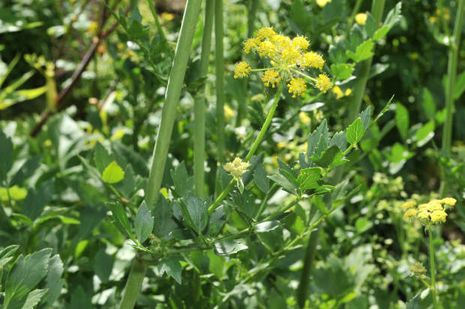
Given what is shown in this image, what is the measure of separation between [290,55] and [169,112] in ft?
0.58

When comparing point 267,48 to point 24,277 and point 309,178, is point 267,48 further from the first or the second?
point 24,277

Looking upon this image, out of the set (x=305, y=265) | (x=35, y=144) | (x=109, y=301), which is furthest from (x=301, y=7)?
(x=35, y=144)

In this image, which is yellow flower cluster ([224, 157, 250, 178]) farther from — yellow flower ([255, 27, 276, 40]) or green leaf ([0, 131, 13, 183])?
green leaf ([0, 131, 13, 183])

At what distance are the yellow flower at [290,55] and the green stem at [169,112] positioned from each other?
0.44ft

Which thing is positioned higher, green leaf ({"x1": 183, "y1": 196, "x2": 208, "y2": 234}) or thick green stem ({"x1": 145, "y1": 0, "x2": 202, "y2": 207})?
thick green stem ({"x1": 145, "y1": 0, "x2": 202, "y2": 207})

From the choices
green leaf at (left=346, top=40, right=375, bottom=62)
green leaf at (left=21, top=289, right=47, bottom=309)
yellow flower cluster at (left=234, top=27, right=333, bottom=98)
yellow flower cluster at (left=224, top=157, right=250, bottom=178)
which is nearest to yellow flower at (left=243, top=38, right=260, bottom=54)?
yellow flower cluster at (left=234, top=27, right=333, bottom=98)

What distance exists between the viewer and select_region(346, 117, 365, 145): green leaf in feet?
2.75

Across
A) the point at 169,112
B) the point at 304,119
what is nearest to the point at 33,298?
the point at 169,112

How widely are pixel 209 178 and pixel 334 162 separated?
499mm

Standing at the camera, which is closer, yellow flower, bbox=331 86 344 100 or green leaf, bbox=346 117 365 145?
green leaf, bbox=346 117 365 145

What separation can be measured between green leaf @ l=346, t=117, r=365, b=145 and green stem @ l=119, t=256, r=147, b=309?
1.01 ft

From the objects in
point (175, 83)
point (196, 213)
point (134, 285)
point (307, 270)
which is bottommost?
point (307, 270)

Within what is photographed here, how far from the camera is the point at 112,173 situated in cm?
111

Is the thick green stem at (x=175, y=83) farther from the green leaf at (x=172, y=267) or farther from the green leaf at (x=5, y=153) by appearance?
the green leaf at (x=5, y=153)
